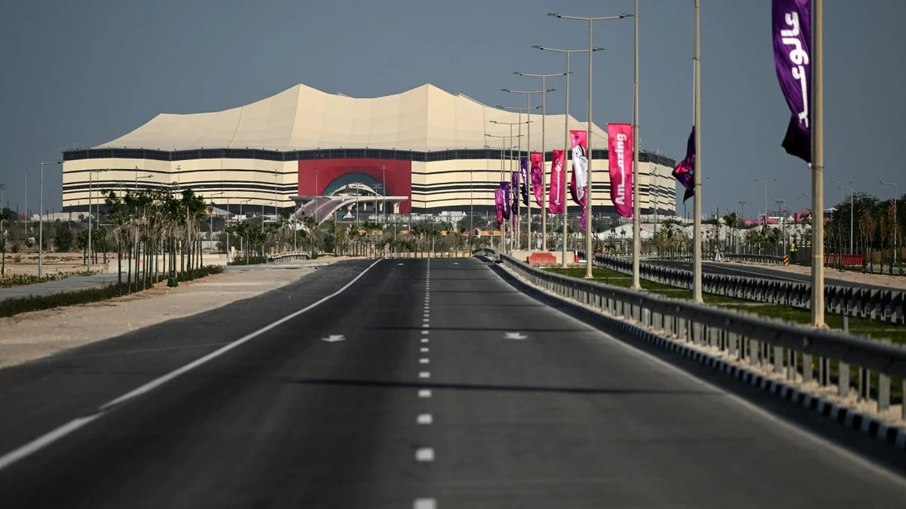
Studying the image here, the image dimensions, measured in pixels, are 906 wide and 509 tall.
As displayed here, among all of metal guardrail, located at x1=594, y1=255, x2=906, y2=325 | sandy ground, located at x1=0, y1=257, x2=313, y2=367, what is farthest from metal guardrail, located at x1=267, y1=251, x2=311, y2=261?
metal guardrail, located at x1=594, y1=255, x2=906, y2=325

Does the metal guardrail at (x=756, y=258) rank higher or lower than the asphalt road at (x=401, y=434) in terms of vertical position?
higher

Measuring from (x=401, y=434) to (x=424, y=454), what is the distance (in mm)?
1503

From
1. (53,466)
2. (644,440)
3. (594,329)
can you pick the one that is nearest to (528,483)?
(644,440)

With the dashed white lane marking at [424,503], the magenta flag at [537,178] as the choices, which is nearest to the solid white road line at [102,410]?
the dashed white lane marking at [424,503]

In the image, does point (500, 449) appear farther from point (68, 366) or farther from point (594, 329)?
point (594, 329)

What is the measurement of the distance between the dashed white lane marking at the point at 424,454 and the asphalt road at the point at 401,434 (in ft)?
0.06

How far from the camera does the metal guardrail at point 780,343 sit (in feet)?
51.8

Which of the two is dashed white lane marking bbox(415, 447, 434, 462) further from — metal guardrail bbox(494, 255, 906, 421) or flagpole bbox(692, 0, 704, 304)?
flagpole bbox(692, 0, 704, 304)

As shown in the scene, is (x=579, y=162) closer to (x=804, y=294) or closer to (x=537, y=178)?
(x=537, y=178)

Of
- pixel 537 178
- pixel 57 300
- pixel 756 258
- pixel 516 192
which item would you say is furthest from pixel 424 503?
pixel 756 258

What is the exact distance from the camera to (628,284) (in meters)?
63.9

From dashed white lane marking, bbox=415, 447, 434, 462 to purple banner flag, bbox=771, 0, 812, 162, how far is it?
48.9ft

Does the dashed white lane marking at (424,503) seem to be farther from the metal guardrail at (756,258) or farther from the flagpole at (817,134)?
the metal guardrail at (756,258)

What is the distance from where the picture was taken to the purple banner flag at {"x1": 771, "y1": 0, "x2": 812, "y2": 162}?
25797 millimetres
